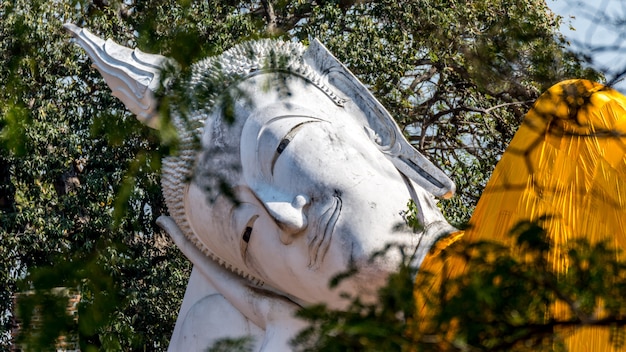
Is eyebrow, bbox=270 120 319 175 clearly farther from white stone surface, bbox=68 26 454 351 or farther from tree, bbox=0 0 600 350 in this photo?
tree, bbox=0 0 600 350

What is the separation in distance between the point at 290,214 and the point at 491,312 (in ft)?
6.95

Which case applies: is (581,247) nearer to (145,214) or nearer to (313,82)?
(313,82)

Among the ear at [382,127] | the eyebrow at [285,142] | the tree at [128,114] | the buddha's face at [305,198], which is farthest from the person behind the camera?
the tree at [128,114]

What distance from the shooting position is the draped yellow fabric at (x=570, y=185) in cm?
404

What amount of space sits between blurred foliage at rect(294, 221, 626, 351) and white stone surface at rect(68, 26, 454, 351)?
1.77m

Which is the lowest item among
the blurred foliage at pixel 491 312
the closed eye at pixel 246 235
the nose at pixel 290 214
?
the blurred foliage at pixel 491 312

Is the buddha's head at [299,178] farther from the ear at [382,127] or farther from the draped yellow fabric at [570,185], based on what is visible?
the draped yellow fabric at [570,185]

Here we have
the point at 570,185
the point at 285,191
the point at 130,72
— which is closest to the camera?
the point at 570,185

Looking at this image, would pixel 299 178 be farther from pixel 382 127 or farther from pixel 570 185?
pixel 570 185

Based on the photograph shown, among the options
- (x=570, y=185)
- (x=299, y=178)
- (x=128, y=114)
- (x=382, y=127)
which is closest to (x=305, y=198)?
(x=299, y=178)

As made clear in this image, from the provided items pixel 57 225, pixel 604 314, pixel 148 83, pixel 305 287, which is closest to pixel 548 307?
pixel 604 314

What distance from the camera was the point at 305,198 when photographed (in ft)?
15.7

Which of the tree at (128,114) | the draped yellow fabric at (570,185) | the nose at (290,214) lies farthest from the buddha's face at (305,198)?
the tree at (128,114)

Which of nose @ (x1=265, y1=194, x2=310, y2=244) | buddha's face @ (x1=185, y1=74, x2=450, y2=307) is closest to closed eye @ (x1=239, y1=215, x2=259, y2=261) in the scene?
buddha's face @ (x1=185, y1=74, x2=450, y2=307)
